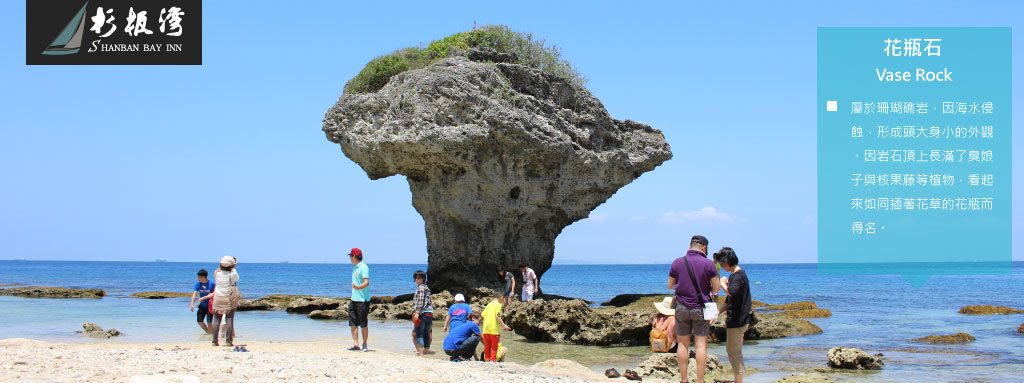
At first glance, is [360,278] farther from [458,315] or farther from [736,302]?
[736,302]

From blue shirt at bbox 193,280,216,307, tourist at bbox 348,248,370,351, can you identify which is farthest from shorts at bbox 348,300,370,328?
blue shirt at bbox 193,280,216,307

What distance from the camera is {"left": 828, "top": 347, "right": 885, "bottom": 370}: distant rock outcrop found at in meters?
11.5

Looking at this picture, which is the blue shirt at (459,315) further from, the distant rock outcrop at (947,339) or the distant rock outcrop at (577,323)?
the distant rock outcrop at (947,339)

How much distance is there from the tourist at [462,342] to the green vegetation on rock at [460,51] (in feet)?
35.5

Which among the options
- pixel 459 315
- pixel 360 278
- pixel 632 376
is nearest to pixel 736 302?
pixel 632 376

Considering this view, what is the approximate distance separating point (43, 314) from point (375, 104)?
10.1 metres

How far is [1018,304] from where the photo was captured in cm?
3036

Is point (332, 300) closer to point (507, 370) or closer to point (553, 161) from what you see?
point (553, 161)

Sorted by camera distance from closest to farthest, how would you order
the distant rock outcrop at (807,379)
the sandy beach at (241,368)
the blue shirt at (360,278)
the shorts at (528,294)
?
the sandy beach at (241,368) < the distant rock outcrop at (807,379) < the blue shirt at (360,278) < the shorts at (528,294)

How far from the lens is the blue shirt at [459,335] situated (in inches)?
396

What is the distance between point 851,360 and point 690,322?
4.80m

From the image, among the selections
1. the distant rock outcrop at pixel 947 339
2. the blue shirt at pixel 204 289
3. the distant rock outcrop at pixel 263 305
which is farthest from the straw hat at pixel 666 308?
the distant rock outcrop at pixel 263 305

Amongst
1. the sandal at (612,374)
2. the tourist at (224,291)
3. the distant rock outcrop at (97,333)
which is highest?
the tourist at (224,291)

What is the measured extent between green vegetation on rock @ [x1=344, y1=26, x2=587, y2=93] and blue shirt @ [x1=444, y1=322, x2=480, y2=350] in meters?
10.8
